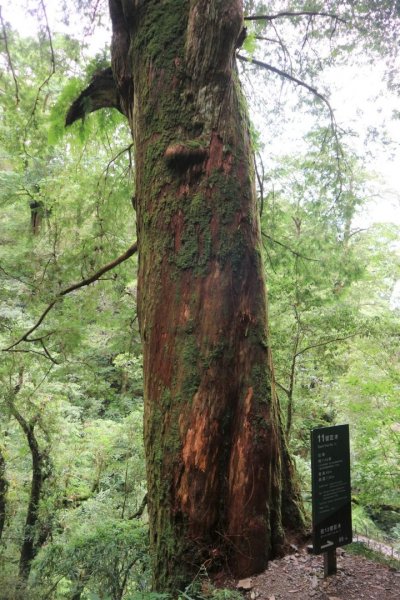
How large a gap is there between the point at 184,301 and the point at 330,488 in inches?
63.9

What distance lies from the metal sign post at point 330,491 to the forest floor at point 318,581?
0.11 metres

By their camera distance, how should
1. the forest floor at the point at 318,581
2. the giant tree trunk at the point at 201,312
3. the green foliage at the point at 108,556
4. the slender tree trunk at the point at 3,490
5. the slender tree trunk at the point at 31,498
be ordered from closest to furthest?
the forest floor at the point at 318,581, the giant tree trunk at the point at 201,312, the green foliage at the point at 108,556, the slender tree trunk at the point at 31,498, the slender tree trunk at the point at 3,490

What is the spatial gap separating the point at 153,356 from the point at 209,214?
1091 millimetres

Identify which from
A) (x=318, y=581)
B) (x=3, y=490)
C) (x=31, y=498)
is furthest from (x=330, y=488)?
(x=3, y=490)

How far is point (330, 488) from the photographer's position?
2.91m

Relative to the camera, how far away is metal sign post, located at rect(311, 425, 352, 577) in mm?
2766

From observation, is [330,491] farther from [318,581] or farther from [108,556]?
[108,556]

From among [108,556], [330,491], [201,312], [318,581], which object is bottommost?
[108,556]

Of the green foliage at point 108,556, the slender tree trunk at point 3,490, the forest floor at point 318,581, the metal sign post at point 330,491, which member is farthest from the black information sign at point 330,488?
the slender tree trunk at point 3,490

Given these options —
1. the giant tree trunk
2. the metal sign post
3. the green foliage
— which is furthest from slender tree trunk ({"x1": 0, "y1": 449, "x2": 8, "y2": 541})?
the metal sign post

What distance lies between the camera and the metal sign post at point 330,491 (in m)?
2.77

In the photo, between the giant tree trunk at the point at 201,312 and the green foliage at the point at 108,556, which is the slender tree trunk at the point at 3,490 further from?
the giant tree trunk at the point at 201,312

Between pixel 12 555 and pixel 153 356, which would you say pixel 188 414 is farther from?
pixel 12 555

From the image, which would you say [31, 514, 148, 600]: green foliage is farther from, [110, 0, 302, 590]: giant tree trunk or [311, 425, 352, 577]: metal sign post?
[311, 425, 352, 577]: metal sign post
